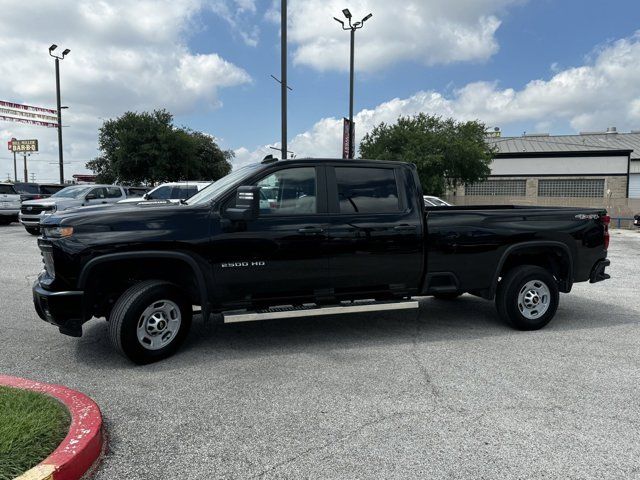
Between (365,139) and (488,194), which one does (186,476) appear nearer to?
(365,139)

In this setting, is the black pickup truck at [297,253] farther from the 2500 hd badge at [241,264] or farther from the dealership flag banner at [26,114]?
the dealership flag banner at [26,114]

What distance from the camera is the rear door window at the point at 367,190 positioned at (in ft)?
17.1

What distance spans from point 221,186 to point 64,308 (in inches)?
75.0

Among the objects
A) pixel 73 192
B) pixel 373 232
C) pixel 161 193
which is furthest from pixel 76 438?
pixel 73 192

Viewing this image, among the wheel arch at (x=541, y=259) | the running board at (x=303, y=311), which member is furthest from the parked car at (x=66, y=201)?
the wheel arch at (x=541, y=259)

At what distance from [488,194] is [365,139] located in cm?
1506

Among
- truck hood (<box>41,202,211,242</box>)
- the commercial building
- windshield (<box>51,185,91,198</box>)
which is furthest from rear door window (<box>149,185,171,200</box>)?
the commercial building

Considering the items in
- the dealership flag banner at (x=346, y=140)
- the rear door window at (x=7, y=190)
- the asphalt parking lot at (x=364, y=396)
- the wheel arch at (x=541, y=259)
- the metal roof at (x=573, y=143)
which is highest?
the metal roof at (x=573, y=143)

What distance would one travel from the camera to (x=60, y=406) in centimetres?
338

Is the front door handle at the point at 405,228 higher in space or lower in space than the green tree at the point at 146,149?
lower

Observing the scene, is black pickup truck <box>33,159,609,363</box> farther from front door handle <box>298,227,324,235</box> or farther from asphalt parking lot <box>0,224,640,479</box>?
asphalt parking lot <box>0,224,640,479</box>

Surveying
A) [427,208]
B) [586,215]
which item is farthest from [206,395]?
[586,215]

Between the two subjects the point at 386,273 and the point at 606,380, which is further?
the point at 386,273

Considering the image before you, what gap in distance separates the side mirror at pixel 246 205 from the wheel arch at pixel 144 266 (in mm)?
576
